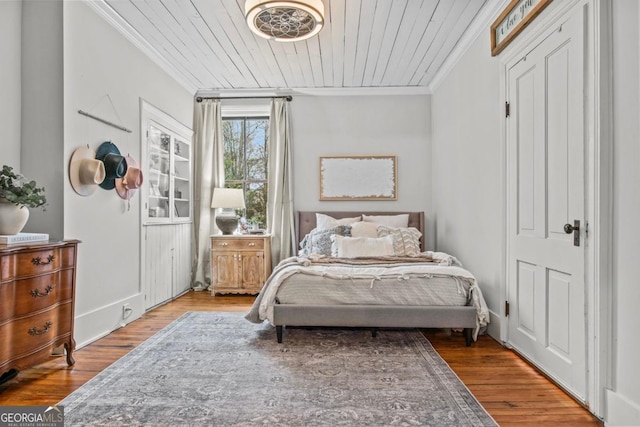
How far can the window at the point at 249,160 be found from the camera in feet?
17.6

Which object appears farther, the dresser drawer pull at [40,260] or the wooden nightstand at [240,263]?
the wooden nightstand at [240,263]

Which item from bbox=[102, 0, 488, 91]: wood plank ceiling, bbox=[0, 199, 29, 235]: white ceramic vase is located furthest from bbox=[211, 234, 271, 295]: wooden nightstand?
bbox=[0, 199, 29, 235]: white ceramic vase

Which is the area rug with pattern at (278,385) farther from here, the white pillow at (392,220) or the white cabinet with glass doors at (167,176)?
the white pillow at (392,220)

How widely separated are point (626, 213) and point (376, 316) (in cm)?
176

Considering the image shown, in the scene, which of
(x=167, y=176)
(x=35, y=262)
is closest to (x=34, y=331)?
(x=35, y=262)

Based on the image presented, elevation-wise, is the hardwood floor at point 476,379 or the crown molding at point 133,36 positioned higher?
the crown molding at point 133,36

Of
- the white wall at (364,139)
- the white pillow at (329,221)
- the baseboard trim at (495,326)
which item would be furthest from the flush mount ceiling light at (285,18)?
the baseboard trim at (495,326)

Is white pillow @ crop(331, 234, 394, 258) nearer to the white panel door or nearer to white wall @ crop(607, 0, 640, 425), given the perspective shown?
the white panel door

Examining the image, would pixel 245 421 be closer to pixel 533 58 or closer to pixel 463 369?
pixel 463 369

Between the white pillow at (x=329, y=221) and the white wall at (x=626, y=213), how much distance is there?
3.15 metres

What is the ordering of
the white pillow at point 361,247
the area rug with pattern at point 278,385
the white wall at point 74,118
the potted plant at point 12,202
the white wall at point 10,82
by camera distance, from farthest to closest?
the white pillow at point 361,247 → the white wall at point 74,118 → the white wall at point 10,82 → the potted plant at point 12,202 → the area rug with pattern at point 278,385

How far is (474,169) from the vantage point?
11.8 feet

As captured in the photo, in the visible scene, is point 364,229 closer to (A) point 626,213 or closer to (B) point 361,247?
(B) point 361,247

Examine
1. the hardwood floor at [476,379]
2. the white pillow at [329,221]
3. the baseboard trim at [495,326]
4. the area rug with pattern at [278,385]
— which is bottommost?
the hardwood floor at [476,379]
